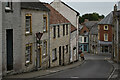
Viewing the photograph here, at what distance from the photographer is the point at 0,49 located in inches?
638

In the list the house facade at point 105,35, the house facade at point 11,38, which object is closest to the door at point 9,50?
the house facade at point 11,38

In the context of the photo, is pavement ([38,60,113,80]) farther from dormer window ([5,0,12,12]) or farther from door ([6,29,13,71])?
dormer window ([5,0,12,12])

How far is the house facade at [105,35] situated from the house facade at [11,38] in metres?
45.0

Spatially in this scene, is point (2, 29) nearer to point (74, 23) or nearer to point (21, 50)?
point (21, 50)

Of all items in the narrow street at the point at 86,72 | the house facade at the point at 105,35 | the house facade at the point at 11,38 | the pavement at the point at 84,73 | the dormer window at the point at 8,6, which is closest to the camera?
the house facade at the point at 11,38

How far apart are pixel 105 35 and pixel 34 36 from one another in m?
43.3

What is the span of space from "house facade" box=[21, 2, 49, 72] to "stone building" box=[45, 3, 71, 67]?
2.09m

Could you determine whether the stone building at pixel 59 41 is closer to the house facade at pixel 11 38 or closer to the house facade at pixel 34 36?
the house facade at pixel 34 36

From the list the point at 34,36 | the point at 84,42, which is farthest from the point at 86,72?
the point at 84,42

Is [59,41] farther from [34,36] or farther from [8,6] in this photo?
[8,6]

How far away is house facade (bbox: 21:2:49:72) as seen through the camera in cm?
1948

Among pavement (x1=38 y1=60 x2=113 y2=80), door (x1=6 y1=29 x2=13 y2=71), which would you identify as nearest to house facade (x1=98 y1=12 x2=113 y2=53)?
pavement (x1=38 y1=60 x2=113 y2=80)

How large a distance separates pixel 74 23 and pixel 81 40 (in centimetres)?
3616

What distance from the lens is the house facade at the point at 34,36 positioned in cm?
1948
